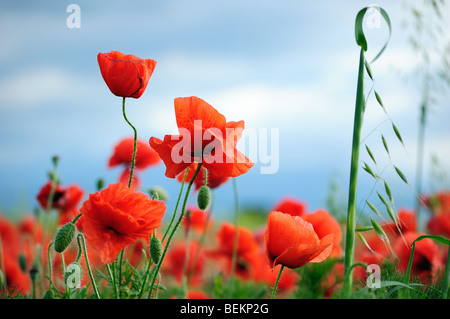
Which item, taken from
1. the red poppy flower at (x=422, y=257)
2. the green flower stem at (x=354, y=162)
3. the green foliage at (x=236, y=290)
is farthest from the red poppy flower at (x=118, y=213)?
the red poppy flower at (x=422, y=257)

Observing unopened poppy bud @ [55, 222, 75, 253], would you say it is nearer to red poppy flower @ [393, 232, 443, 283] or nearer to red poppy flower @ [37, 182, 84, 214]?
red poppy flower @ [37, 182, 84, 214]

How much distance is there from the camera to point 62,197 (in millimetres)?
1021

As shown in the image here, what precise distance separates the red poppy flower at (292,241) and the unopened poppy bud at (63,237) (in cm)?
23

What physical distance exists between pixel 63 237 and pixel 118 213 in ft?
0.29

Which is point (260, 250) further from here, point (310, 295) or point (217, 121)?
point (217, 121)

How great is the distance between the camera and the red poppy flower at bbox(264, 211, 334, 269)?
555 millimetres

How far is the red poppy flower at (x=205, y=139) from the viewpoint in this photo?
0.54 metres

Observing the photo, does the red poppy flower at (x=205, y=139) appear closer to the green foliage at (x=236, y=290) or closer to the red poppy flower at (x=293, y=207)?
the green foliage at (x=236, y=290)

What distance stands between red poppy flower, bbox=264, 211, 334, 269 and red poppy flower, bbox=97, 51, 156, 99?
0.22 m

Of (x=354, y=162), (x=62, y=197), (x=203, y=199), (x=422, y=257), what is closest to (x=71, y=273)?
(x=203, y=199)

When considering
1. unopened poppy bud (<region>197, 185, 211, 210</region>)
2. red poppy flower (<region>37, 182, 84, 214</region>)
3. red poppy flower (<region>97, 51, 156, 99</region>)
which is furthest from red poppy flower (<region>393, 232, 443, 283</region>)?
red poppy flower (<region>37, 182, 84, 214</region>)

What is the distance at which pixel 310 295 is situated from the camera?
36.1 inches

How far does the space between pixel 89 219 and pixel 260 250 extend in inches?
30.6

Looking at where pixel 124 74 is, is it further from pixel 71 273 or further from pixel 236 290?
pixel 236 290
